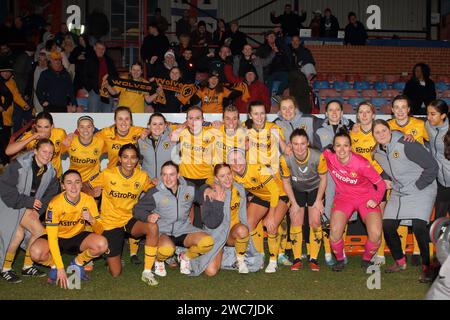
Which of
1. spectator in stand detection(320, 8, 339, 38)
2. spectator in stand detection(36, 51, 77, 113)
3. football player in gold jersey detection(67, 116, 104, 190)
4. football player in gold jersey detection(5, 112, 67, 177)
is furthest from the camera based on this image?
spectator in stand detection(320, 8, 339, 38)

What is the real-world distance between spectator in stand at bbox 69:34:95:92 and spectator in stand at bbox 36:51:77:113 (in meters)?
0.62

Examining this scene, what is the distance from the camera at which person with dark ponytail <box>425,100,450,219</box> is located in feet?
24.7

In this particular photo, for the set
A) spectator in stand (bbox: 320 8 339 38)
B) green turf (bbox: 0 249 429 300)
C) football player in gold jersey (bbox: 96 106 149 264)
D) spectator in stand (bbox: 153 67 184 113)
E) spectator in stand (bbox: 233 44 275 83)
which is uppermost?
spectator in stand (bbox: 320 8 339 38)

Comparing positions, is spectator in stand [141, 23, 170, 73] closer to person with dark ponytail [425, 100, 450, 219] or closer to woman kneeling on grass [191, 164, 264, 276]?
woman kneeling on grass [191, 164, 264, 276]

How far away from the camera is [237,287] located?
6.95 meters

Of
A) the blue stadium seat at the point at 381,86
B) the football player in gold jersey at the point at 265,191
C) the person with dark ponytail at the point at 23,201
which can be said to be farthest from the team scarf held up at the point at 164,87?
the blue stadium seat at the point at 381,86

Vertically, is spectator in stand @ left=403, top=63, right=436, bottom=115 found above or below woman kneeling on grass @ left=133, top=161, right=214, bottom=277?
above

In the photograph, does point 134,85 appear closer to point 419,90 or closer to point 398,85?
point 419,90

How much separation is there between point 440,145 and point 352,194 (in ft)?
3.68

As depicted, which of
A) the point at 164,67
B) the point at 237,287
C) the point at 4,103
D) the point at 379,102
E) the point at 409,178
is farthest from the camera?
the point at 379,102

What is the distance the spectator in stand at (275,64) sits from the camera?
1324 cm

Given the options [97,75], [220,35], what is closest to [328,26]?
[220,35]

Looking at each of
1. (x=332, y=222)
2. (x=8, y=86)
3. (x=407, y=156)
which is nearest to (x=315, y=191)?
(x=332, y=222)

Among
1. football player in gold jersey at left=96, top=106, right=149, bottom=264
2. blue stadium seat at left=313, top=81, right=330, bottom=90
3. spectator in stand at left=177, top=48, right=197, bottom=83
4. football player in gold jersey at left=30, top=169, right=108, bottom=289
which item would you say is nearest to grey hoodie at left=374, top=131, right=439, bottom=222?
football player in gold jersey at left=96, top=106, right=149, bottom=264
